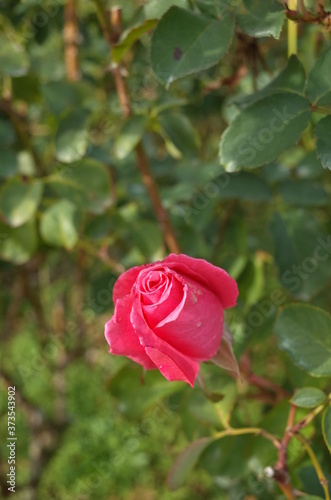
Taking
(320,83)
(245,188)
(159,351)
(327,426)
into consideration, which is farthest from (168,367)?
(245,188)

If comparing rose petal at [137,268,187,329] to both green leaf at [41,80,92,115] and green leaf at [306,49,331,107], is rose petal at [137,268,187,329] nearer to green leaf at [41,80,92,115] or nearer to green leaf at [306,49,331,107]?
green leaf at [306,49,331,107]

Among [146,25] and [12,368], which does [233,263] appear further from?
[12,368]

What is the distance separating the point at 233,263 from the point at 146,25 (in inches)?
17.3

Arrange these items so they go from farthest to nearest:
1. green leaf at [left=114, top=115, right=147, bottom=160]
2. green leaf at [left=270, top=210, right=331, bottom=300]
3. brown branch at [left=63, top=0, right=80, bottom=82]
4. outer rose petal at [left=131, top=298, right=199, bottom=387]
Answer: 1. brown branch at [left=63, top=0, right=80, bottom=82]
2. green leaf at [left=270, top=210, right=331, bottom=300]
3. green leaf at [left=114, top=115, right=147, bottom=160]
4. outer rose petal at [left=131, top=298, right=199, bottom=387]

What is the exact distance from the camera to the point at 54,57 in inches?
51.3

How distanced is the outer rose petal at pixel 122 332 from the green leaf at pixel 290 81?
0.74 feet

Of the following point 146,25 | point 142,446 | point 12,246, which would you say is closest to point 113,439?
point 142,446

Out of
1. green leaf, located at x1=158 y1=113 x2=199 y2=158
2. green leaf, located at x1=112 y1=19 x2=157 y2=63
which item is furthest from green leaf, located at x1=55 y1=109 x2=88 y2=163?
green leaf, located at x1=112 y1=19 x2=157 y2=63

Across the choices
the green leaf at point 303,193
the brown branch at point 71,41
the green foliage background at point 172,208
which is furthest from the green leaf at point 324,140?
the brown branch at point 71,41

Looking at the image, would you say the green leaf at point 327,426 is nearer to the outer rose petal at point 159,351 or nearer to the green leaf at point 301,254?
the outer rose petal at point 159,351

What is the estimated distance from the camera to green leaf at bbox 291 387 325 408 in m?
0.55

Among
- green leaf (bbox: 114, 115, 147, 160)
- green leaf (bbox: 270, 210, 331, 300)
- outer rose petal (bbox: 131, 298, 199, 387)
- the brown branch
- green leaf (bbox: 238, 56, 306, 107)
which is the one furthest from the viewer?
the brown branch

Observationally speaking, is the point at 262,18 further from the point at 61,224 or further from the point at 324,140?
the point at 61,224

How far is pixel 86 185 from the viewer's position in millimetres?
875
